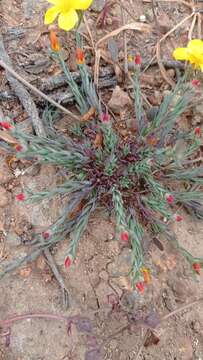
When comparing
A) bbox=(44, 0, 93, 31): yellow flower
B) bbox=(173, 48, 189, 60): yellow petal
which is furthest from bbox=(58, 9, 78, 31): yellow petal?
bbox=(173, 48, 189, 60): yellow petal

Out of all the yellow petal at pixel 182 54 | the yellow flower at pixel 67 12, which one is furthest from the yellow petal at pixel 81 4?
the yellow petal at pixel 182 54

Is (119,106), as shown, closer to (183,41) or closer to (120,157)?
(120,157)

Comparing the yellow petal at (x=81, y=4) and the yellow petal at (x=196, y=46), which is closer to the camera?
the yellow petal at (x=81, y=4)

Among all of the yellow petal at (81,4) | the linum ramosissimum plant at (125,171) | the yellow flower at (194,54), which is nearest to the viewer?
the yellow petal at (81,4)

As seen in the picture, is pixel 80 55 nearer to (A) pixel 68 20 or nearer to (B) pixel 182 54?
(A) pixel 68 20

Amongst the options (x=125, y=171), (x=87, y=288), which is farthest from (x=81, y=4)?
(x=87, y=288)

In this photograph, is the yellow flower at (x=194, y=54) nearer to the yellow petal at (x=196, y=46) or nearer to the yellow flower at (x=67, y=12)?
the yellow petal at (x=196, y=46)
